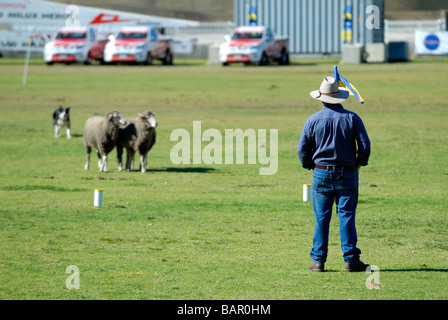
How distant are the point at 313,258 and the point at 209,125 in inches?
621

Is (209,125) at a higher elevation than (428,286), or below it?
higher

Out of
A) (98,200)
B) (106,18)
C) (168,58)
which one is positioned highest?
(106,18)

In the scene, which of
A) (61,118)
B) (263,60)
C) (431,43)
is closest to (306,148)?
(61,118)

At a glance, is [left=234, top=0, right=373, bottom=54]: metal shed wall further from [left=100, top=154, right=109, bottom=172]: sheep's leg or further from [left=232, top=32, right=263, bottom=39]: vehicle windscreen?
[left=100, top=154, right=109, bottom=172]: sheep's leg

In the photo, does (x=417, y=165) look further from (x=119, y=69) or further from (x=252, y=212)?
(x=119, y=69)

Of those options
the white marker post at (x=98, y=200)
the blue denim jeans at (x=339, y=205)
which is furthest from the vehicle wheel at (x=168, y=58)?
the blue denim jeans at (x=339, y=205)

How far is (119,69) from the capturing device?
44625 mm

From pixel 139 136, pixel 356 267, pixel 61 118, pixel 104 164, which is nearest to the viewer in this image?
pixel 356 267

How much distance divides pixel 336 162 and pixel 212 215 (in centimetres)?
437

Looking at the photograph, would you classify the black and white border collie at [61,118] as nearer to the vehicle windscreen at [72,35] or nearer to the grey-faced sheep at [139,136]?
the grey-faced sheep at [139,136]

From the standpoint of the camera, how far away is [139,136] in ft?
58.1

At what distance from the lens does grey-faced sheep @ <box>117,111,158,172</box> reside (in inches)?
696

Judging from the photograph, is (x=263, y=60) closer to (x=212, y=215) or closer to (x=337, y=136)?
(x=212, y=215)
